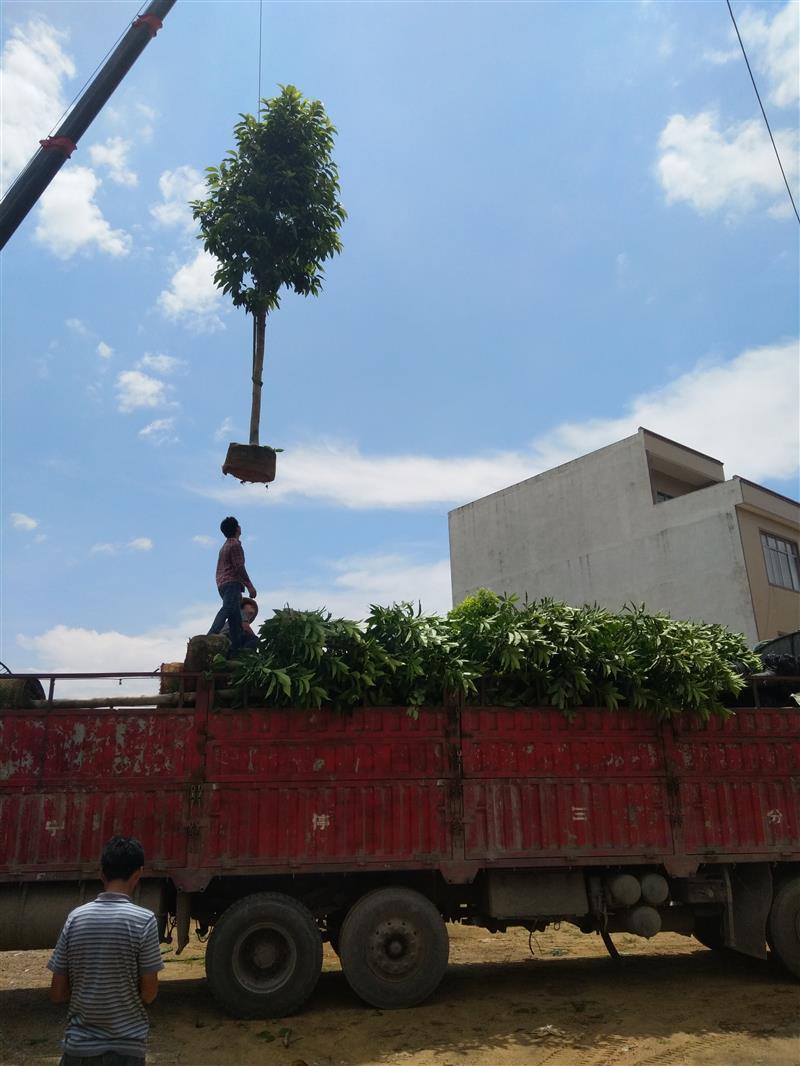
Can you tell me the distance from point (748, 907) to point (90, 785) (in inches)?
258

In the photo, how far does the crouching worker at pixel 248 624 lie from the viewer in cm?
791

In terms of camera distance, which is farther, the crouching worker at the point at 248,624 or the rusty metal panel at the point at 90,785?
the crouching worker at the point at 248,624

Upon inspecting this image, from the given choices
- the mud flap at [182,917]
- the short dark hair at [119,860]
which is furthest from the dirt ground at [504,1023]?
the short dark hair at [119,860]

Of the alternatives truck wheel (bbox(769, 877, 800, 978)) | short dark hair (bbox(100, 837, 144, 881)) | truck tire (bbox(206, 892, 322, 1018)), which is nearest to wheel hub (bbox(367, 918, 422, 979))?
truck tire (bbox(206, 892, 322, 1018))

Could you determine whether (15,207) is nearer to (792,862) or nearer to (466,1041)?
(466,1041)

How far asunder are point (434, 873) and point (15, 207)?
10254mm

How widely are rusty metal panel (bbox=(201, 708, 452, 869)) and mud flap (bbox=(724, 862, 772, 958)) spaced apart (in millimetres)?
3063

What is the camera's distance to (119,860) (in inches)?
140

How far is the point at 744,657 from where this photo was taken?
849 centimetres

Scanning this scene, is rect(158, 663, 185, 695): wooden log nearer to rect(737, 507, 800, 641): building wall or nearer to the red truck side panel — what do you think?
the red truck side panel

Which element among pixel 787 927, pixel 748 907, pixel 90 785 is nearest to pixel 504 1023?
pixel 748 907

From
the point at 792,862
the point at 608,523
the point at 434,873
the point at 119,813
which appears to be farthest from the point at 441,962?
the point at 608,523

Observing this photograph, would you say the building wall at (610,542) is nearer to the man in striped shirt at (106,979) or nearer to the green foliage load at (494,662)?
the green foliage load at (494,662)

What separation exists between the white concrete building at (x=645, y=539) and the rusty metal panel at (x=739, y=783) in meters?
15.2
